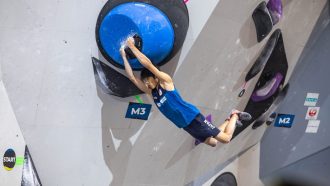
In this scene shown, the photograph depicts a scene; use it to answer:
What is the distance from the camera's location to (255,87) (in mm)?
4191

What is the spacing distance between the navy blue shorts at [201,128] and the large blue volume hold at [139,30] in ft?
1.57

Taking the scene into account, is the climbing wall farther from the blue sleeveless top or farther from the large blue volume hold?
the blue sleeveless top

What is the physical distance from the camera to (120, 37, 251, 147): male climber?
10.5ft

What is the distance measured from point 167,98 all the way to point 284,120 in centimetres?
173

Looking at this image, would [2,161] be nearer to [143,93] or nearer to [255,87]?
[143,93]

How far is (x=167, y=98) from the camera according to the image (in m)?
3.26

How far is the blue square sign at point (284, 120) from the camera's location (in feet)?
15.0

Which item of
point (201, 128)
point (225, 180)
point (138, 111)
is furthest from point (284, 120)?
point (138, 111)

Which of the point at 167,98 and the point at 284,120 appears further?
the point at 284,120

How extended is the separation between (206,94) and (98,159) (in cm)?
94

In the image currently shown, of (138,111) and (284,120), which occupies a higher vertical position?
A: (284,120)

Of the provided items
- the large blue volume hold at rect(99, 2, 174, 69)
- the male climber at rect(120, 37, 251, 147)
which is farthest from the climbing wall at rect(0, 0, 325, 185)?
the male climber at rect(120, 37, 251, 147)

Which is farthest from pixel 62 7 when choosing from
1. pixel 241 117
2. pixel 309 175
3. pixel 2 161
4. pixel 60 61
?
pixel 309 175

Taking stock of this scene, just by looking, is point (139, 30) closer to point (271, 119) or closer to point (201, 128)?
point (201, 128)
